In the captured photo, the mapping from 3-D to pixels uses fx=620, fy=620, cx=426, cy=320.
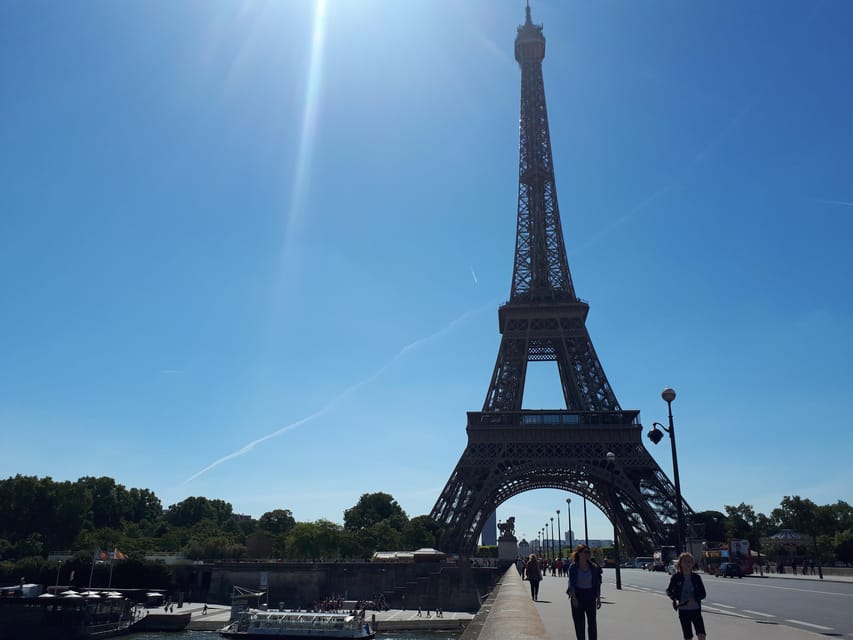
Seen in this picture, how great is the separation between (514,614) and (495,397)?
61.2m

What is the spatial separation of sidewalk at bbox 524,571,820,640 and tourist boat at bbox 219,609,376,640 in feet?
130

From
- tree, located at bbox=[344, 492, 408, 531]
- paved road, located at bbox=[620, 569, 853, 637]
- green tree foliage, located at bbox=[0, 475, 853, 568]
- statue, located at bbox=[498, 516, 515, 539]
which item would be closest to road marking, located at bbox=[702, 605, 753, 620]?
paved road, located at bbox=[620, 569, 853, 637]

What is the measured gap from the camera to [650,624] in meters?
13.8

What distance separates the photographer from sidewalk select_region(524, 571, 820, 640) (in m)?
11.6

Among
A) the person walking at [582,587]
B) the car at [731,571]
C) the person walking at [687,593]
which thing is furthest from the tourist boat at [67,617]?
the person walking at [687,593]

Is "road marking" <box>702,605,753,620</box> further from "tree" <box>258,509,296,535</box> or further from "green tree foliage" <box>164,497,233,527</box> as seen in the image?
"green tree foliage" <box>164,497,233,527</box>

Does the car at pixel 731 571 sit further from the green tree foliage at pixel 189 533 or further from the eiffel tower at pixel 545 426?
the green tree foliage at pixel 189 533

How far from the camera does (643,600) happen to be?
20.3m

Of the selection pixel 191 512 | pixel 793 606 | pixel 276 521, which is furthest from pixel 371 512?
pixel 793 606

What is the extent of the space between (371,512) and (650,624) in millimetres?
123218

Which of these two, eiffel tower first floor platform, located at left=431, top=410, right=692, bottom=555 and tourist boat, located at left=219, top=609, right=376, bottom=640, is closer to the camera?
tourist boat, located at left=219, top=609, right=376, bottom=640

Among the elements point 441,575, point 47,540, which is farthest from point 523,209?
point 47,540

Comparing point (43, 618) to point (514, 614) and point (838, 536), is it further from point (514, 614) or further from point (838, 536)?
point (838, 536)

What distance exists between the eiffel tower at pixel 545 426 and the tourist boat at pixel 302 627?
1432 centimetres
